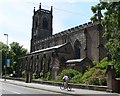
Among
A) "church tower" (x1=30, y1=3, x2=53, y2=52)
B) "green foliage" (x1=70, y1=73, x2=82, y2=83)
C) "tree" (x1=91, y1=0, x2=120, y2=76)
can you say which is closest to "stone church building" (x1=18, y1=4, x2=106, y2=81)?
"church tower" (x1=30, y1=3, x2=53, y2=52)

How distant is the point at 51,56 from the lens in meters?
62.8

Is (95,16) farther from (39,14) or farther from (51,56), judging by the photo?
(39,14)

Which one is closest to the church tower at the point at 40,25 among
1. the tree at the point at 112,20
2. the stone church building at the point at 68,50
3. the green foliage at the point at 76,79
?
the stone church building at the point at 68,50

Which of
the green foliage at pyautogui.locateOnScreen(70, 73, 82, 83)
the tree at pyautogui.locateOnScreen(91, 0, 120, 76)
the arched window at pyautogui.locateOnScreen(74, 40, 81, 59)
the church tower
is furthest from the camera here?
the church tower

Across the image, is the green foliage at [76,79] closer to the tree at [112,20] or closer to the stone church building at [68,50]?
the stone church building at [68,50]

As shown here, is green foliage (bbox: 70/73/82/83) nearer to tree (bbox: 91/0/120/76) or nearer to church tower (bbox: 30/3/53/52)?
tree (bbox: 91/0/120/76)

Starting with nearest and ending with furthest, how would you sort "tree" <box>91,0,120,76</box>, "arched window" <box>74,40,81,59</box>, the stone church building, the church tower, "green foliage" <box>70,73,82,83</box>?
"tree" <box>91,0,120,76</box>, "green foliage" <box>70,73,82,83</box>, the stone church building, "arched window" <box>74,40,81,59</box>, the church tower

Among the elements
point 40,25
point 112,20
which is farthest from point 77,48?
A: point 112,20

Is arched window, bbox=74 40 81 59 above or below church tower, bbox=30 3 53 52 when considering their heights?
below

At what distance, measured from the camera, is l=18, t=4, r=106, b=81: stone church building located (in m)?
52.4

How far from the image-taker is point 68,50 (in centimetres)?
6238

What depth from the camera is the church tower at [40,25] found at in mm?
85812

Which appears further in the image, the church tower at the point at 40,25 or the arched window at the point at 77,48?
the church tower at the point at 40,25

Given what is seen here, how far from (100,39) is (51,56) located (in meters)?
14.3
